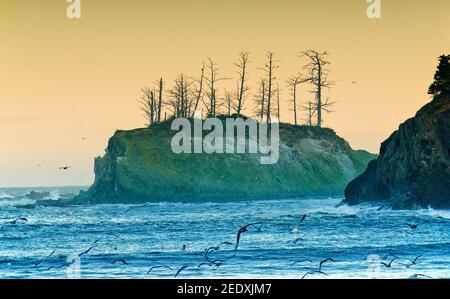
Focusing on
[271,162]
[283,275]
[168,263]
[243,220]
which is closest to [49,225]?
[243,220]

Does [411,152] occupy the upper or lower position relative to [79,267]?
upper

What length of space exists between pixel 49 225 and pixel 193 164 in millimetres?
40596

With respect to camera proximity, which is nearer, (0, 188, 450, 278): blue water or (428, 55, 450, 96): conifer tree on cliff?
(0, 188, 450, 278): blue water

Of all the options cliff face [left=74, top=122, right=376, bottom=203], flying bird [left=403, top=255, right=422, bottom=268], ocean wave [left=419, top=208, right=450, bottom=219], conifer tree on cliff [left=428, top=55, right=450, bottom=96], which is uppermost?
conifer tree on cliff [left=428, top=55, right=450, bottom=96]

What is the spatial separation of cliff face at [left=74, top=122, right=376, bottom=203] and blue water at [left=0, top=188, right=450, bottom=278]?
2214 centimetres

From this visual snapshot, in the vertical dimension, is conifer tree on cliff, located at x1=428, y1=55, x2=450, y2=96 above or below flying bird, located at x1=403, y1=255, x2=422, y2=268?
above

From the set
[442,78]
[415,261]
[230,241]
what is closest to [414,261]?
[415,261]

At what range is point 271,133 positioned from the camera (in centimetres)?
11831

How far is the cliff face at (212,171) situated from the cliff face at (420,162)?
29596mm

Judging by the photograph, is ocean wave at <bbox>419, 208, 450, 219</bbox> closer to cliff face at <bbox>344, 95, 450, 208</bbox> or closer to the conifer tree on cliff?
cliff face at <bbox>344, 95, 450, 208</bbox>

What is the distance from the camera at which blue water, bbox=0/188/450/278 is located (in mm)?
38719

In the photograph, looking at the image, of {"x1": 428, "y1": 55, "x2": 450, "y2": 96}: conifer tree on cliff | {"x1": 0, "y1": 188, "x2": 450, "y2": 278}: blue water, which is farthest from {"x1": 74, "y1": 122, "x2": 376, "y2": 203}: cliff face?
{"x1": 428, "y1": 55, "x2": 450, "y2": 96}: conifer tree on cliff
